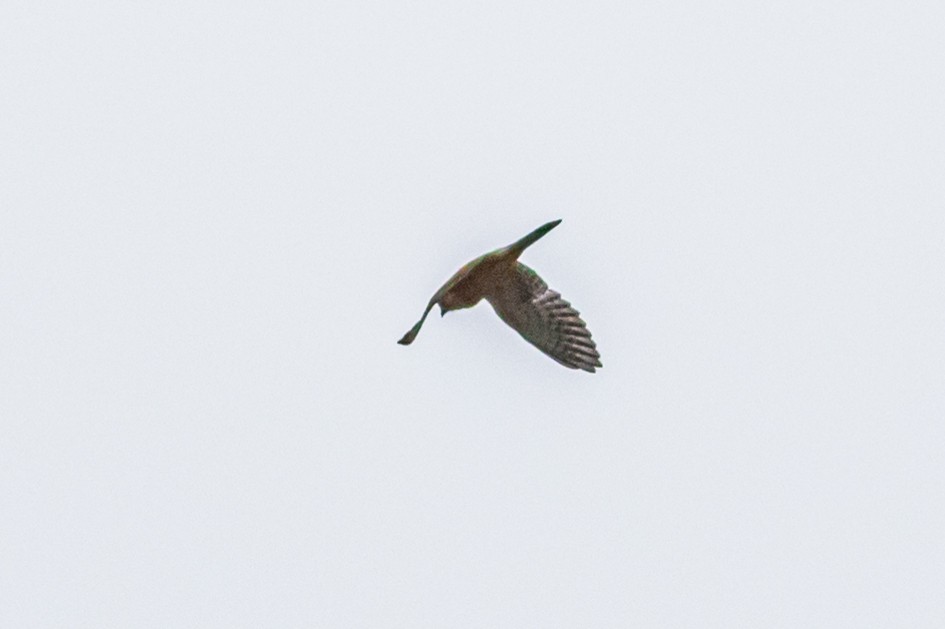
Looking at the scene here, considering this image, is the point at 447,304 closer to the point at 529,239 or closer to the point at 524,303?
the point at 524,303

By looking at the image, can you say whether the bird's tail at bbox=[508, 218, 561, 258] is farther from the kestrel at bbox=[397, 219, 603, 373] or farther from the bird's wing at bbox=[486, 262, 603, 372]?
the bird's wing at bbox=[486, 262, 603, 372]

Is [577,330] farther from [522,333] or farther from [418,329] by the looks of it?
[418,329]

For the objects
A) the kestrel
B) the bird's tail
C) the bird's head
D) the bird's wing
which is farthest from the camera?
the bird's wing

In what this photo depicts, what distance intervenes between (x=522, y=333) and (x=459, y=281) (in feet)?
Result: 5.83

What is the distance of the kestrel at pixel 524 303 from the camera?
2303 centimetres

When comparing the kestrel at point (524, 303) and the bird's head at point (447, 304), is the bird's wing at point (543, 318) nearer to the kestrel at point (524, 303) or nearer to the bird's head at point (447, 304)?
the kestrel at point (524, 303)

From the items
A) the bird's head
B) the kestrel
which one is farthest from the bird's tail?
the bird's head

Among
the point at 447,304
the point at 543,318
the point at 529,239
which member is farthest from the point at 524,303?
the point at 529,239

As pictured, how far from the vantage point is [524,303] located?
24125 mm

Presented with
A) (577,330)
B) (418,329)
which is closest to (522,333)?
(577,330)

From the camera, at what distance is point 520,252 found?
74.3 feet

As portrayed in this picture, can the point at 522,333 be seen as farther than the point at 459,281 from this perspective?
Yes

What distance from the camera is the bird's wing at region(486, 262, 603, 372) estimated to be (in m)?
23.9

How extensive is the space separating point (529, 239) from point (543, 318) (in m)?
2.73
